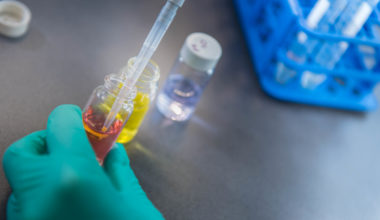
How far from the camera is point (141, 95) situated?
89cm

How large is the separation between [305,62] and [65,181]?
3.05ft

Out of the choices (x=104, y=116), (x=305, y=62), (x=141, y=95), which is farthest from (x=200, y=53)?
(x=305, y=62)

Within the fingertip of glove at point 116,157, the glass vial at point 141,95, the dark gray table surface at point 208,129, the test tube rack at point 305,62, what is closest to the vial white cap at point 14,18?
the dark gray table surface at point 208,129

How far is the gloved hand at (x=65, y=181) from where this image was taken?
1.92 ft

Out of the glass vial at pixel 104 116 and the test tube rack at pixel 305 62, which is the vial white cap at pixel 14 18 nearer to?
the glass vial at pixel 104 116

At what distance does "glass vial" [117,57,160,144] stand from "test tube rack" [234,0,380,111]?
1.53ft

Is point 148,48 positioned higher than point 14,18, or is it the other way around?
point 148,48

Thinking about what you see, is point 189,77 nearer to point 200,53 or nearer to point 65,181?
point 200,53

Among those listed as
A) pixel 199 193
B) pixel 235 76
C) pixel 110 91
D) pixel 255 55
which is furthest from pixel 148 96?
pixel 255 55

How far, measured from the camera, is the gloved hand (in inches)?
23.0

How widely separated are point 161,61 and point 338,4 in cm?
57

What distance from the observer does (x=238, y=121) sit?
1.16m

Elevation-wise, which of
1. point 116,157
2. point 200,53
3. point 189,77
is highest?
point 200,53

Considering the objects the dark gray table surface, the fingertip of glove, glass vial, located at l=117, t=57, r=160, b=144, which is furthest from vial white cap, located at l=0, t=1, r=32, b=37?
the fingertip of glove
